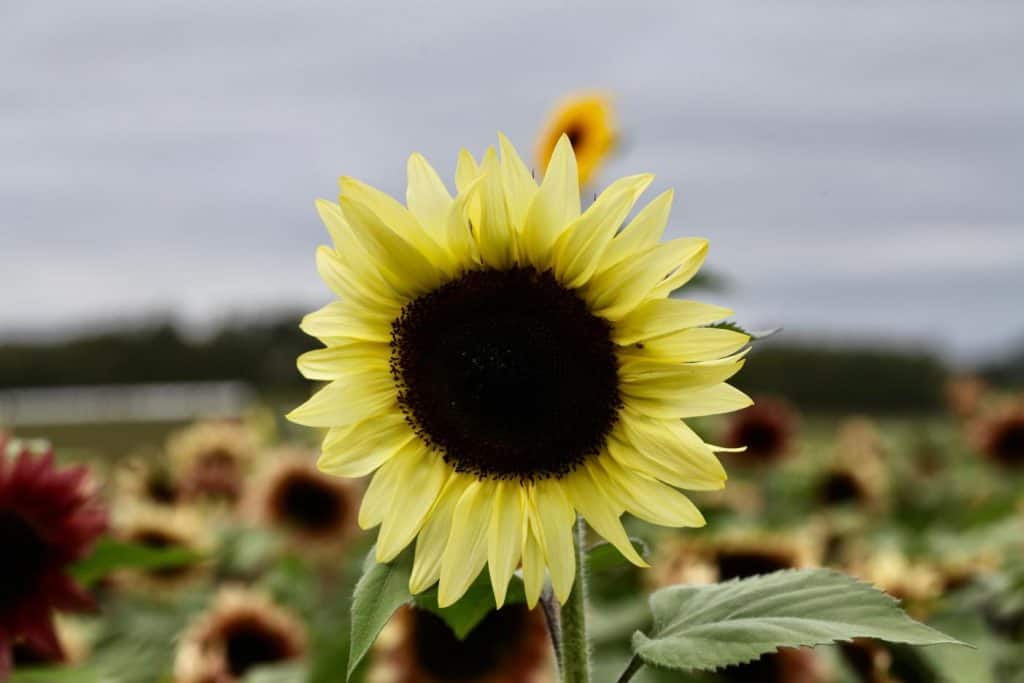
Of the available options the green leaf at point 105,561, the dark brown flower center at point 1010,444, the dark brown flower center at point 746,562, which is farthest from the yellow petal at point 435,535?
the dark brown flower center at point 1010,444

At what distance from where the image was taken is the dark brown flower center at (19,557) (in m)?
1.98

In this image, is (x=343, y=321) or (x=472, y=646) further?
(x=472, y=646)

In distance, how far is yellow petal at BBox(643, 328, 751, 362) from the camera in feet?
3.54

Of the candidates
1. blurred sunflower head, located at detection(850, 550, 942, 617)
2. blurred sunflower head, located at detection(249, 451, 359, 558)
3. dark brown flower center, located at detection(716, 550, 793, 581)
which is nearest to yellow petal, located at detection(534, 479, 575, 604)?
blurred sunflower head, located at detection(850, 550, 942, 617)

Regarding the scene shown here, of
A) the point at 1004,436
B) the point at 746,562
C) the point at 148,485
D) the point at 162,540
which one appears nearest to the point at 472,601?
the point at 746,562

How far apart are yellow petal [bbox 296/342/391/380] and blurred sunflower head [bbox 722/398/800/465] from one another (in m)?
4.12

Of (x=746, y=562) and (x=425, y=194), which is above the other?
(x=425, y=194)

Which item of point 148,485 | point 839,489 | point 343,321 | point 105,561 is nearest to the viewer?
point 343,321

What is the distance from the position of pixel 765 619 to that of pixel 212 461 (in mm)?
4327

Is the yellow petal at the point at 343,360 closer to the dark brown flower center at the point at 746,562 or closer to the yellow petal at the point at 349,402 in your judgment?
the yellow petal at the point at 349,402

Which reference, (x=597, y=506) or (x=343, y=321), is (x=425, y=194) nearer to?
(x=343, y=321)

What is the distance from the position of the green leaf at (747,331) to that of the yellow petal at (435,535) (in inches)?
12.2

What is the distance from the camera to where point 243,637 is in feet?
9.34

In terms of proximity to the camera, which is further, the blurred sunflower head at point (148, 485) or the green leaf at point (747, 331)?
the blurred sunflower head at point (148, 485)
